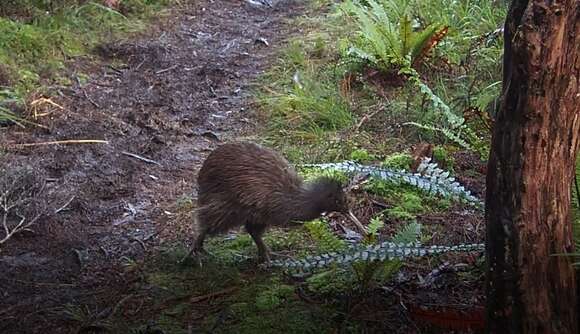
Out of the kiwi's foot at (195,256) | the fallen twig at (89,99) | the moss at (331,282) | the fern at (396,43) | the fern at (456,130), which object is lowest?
the moss at (331,282)

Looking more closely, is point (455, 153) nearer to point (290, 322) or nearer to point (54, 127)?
point (290, 322)

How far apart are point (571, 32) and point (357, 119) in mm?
3772

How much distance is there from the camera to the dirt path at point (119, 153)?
409cm

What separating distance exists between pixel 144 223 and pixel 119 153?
1.20 metres

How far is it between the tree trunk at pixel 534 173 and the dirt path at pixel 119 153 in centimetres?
195

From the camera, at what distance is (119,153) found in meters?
5.97

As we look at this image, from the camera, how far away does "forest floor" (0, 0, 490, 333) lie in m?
3.62

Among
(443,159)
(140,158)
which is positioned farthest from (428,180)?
(140,158)

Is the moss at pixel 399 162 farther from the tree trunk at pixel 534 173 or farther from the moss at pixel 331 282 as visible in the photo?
the tree trunk at pixel 534 173

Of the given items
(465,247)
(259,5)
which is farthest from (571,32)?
(259,5)

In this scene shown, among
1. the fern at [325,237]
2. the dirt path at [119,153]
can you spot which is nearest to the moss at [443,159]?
the dirt path at [119,153]

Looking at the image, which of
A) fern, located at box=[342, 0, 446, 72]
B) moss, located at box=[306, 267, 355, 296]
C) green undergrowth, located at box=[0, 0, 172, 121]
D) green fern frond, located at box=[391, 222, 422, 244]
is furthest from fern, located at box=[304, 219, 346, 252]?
green undergrowth, located at box=[0, 0, 172, 121]

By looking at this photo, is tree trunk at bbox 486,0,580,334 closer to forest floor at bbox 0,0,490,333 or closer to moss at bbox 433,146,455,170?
forest floor at bbox 0,0,490,333

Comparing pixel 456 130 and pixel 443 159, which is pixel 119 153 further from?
pixel 456 130
